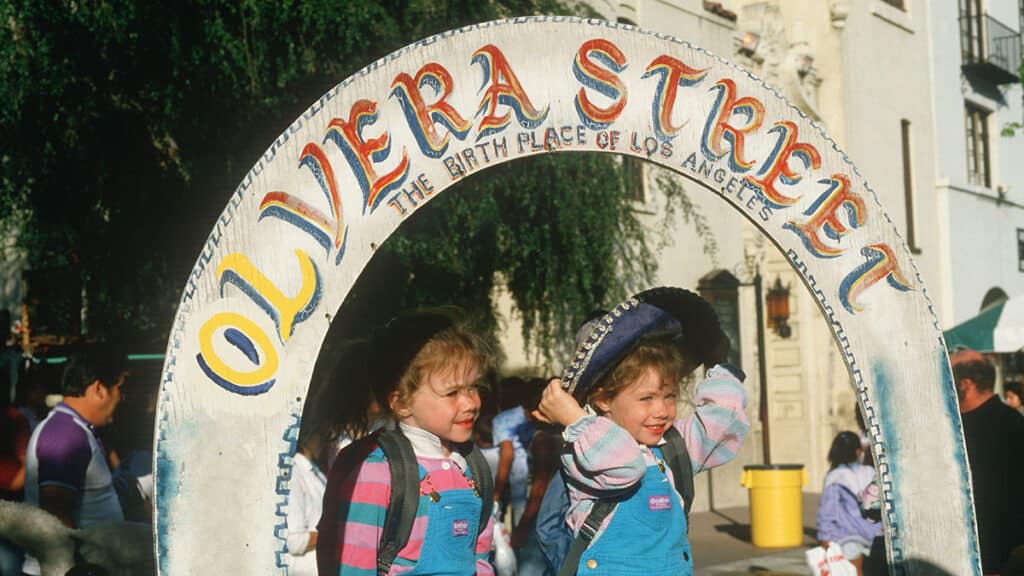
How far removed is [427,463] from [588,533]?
0.50 m

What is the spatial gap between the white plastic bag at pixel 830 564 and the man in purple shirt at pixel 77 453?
3.48m

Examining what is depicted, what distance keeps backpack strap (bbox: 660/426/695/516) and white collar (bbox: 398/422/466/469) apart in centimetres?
69

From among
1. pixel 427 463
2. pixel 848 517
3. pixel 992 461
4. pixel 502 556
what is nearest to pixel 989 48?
pixel 848 517

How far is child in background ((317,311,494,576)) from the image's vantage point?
11.6ft

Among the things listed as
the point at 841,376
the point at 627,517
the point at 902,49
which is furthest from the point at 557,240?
the point at 902,49

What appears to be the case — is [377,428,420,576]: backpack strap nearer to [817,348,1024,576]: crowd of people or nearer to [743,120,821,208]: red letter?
[743,120,821,208]: red letter

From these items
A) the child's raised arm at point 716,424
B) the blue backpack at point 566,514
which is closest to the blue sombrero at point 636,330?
the child's raised arm at point 716,424

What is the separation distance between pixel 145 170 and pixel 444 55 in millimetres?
6514

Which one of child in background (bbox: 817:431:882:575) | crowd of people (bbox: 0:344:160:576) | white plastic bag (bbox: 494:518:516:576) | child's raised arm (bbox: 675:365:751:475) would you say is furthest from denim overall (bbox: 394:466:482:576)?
child in background (bbox: 817:431:882:575)

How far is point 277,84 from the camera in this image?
9500 mm

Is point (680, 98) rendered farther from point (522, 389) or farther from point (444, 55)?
point (522, 389)

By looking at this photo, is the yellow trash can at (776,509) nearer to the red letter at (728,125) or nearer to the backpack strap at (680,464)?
the backpack strap at (680,464)

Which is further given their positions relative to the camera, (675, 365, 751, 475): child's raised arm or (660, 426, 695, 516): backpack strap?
(675, 365, 751, 475): child's raised arm

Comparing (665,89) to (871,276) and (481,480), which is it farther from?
(481,480)
